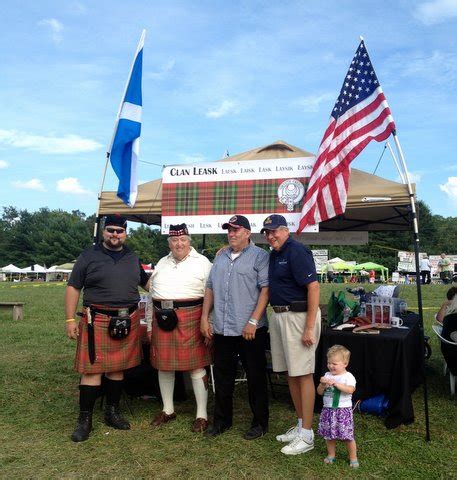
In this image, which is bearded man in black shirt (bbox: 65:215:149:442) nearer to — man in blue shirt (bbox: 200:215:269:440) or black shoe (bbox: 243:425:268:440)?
man in blue shirt (bbox: 200:215:269:440)

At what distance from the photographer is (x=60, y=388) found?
5461mm

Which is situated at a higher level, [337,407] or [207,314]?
[207,314]

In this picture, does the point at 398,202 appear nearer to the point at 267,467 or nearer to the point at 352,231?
the point at 352,231

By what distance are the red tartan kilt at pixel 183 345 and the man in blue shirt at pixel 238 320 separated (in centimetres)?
11

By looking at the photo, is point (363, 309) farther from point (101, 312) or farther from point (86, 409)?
point (86, 409)

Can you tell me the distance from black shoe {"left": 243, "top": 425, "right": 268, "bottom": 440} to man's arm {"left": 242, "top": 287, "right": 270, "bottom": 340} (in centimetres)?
78

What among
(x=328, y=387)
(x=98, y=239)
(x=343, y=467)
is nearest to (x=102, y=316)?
(x=98, y=239)

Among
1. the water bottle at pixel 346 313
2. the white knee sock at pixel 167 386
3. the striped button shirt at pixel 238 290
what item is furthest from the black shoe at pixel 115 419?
the water bottle at pixel 346 313

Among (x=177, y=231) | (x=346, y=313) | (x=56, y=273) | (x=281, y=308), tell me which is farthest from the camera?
(x=56, y=273)

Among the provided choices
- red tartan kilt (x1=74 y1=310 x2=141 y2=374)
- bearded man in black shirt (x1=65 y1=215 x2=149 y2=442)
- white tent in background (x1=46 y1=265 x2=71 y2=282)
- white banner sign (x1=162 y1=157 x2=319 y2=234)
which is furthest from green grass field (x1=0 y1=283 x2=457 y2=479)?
white tent in background (x1=46 y1=265 x2=71 y2=282)

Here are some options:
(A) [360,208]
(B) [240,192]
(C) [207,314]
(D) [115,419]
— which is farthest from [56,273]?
(C) [207,314]

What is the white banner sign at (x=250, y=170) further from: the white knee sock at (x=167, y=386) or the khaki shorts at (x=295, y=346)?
the white knee sock at (x=167, y=386)

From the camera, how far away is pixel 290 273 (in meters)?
3.65

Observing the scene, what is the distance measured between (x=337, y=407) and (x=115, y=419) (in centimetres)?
194
